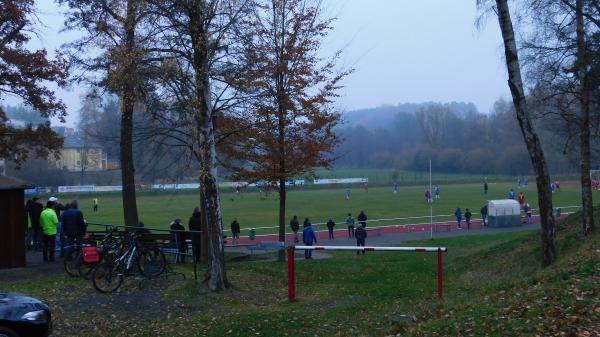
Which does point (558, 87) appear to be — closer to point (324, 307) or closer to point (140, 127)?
point (324, 307)

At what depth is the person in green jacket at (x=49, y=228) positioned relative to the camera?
16.4 metres

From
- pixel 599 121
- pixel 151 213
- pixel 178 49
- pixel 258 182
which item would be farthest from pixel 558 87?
pixel 151 213

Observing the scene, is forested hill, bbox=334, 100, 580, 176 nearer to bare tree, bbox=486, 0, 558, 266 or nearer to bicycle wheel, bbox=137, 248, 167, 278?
bare tree, bbox=486, 0, 558, 266

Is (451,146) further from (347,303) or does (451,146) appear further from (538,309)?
(538,309)

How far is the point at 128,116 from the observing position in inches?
722

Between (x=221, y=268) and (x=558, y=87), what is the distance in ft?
38.1

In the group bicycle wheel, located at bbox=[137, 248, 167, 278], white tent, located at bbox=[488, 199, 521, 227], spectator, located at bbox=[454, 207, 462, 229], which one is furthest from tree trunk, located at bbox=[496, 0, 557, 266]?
white tent, located at bbox=[488, 199, 521, 227]

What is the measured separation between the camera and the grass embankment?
318 inches

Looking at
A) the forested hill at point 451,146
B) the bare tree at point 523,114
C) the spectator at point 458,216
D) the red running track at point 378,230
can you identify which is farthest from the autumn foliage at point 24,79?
the forested hill at point 451,146

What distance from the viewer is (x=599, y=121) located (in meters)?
19.4

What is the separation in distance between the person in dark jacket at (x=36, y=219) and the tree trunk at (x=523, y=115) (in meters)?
13.3

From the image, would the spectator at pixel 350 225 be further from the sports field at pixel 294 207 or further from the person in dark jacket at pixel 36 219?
the person in dark jacket at pixel 36 219

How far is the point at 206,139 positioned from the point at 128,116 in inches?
238

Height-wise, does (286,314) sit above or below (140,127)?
below
